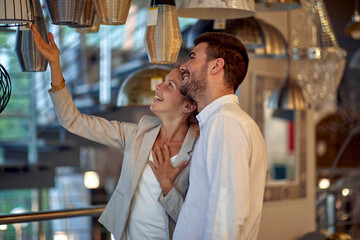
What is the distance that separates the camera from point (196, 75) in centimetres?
200

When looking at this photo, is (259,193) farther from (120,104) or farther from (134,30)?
(134,30)

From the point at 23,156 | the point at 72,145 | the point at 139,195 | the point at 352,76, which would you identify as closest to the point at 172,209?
the point at 139,195

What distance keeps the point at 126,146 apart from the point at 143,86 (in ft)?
1.32

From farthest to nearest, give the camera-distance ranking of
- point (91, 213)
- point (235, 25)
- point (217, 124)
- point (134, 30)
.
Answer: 1. point (134, 30)
2. point (91, 213)
3. point (235, 25)
4. point (217, 124)

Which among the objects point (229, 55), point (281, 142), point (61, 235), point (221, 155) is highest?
point (229, 55)

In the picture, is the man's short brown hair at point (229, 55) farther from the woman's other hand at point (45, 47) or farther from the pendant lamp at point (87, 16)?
the woman's other hand at point (45, 47)

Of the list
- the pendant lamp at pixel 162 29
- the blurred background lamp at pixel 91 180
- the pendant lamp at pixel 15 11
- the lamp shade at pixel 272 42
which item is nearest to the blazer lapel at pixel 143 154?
the pendant lamp at pixel 162 29

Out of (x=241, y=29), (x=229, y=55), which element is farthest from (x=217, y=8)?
(x=241, y=29)

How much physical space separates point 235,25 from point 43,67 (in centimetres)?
107

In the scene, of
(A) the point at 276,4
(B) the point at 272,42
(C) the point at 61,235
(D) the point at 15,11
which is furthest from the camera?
(C) the point at 61,235

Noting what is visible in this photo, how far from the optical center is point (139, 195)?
2.30 meters

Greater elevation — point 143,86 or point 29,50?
point 29,50

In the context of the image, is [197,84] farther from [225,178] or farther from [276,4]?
[276,4]

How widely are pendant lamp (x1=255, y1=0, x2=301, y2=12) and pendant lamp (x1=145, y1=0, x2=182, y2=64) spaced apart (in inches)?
33.0
